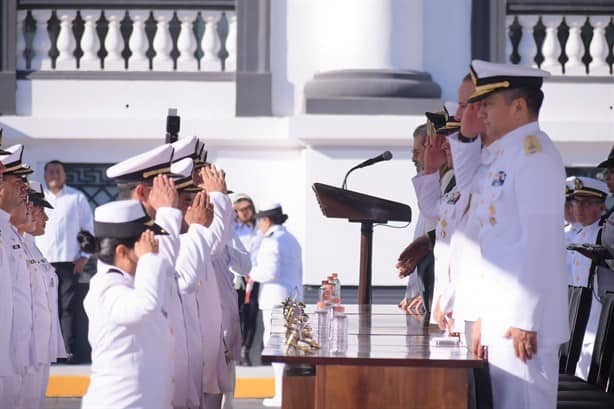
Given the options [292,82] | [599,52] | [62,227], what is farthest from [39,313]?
[599,52]

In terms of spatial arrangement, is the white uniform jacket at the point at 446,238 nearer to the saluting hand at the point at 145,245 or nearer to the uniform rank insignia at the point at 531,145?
the uniform rank insignia at the point at 531,145

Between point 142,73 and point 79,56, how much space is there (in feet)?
2.24

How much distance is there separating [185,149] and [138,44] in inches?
203

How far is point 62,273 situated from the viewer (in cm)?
1167

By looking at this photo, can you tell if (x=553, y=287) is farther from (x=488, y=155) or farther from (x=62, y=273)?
(x=62, y=273)

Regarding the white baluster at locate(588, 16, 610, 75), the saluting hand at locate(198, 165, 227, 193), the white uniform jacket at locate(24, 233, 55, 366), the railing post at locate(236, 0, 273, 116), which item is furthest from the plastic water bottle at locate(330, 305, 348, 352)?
the white baluster at locate(588, 16, 610, 75)

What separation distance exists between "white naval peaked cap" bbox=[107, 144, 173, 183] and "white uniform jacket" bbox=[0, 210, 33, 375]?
1.24 metres

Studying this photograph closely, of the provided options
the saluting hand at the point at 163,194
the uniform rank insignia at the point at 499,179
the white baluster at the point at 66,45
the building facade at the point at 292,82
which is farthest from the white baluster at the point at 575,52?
the uniform rank insignia at the point at 499,179

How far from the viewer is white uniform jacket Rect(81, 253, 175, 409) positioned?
540 cm

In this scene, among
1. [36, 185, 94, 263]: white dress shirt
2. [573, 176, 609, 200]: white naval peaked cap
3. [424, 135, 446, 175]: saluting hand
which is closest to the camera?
[424, 135, 446, 175]: saluting hand

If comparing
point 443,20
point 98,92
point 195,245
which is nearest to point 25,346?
point 195,245

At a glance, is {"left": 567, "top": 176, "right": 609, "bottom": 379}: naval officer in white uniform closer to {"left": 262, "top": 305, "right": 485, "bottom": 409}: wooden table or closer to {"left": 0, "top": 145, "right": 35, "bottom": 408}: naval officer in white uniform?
{"left": 0, "top": 145, "right": 35, "bottom": 408}: naval officer in white uniform

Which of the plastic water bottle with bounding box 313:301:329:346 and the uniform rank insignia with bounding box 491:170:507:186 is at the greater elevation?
the uniform rank insignia with bounding box 491:170:507:186

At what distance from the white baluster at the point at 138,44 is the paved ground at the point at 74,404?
320 centimetres
